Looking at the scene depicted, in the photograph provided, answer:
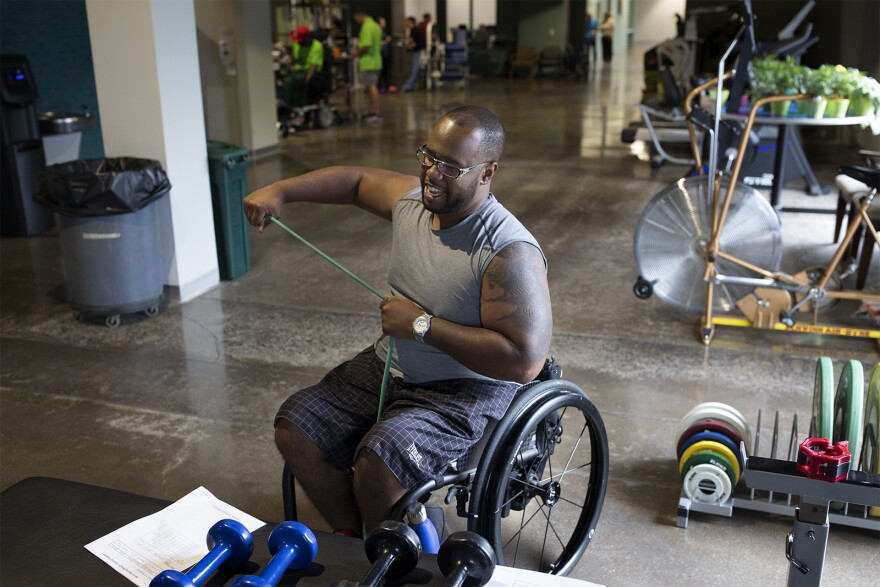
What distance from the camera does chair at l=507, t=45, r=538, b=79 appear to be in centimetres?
1905

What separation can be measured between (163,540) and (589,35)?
20.4 metres

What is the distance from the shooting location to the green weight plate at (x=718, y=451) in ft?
8.85

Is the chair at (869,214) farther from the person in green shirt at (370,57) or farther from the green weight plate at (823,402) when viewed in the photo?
the person in green shirt at (370,57)

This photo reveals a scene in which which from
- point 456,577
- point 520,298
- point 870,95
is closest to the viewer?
point 456,577

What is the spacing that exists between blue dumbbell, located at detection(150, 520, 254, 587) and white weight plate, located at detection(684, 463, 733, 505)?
63.6 inches

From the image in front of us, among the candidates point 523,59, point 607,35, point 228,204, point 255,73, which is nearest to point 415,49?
point 523,59

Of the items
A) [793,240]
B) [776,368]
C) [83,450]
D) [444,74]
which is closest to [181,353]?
Result: [83,450]

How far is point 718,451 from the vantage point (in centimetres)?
270

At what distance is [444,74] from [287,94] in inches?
238

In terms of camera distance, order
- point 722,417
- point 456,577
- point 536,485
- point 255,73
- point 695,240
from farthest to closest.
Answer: point 255,73 < point 695,240 < point 722,417 < point 536,485 < point 456,577

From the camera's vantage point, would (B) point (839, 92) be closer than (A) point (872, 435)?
No

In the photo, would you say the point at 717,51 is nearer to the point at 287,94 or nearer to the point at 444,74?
the point at 444,74

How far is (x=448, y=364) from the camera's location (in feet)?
7.17

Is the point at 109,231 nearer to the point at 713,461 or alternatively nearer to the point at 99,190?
the point at 99,190
